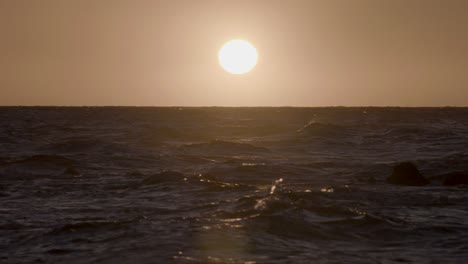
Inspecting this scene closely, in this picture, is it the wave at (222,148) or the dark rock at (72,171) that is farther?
the wave at (222,148)

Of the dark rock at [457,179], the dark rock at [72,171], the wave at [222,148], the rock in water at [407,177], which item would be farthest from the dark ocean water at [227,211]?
the wave at [222,148]

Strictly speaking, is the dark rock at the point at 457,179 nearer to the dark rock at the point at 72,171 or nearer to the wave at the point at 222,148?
the dark rock at the point at 72,171

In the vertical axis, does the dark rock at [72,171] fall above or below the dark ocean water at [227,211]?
below

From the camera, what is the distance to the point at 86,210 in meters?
19.8

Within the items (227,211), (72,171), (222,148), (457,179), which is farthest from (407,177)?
(222,148)

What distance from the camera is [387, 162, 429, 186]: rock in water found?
26.3 metres

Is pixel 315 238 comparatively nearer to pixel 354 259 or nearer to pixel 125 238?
pixel 354 259

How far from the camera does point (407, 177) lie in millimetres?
26641

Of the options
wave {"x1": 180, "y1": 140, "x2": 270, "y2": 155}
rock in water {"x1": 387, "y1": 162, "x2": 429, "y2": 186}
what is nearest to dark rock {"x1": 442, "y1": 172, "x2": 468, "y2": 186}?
rock in water {"x1": 387, "y1": 162, "x2": 429, "y2": 186}

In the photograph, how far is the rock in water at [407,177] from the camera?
26281mm

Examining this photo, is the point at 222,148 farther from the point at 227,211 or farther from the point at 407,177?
the point at 227,211

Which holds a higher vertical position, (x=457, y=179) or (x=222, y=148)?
(x=457, y=179)

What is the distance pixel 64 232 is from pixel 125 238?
1479 mm

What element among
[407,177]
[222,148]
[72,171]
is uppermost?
[407,177]
